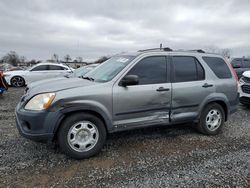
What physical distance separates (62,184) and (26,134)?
986 millimetres

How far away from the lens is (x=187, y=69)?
164 inches

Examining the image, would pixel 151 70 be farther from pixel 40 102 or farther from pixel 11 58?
pixel 11 58

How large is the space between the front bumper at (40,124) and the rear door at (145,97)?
3.20 feet

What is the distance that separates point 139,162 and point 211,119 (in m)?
2.11

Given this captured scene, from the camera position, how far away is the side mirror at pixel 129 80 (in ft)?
11.1

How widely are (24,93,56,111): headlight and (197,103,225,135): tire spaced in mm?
3027

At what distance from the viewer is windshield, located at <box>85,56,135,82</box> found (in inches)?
144

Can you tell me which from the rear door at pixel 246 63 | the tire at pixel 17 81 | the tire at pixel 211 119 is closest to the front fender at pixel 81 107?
the tire at pixel 211 119

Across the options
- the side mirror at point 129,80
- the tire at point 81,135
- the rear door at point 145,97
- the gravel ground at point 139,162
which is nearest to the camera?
the gravel ground at point 139,162

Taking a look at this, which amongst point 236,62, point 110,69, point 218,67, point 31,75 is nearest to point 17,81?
point 31,75

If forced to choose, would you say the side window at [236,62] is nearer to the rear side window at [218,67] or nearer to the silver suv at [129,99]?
the rear side window at [218,67]

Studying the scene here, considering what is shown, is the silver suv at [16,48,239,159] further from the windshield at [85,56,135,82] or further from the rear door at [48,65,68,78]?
the rear door at [48,65,68,78]

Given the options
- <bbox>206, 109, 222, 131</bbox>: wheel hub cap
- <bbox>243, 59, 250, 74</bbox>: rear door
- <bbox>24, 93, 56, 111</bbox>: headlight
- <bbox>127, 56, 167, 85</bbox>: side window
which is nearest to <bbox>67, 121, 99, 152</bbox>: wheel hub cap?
<bbox>24, 93, 56, 111</bbox>: headlight

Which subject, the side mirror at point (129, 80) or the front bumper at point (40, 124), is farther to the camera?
the side mirror at point (129, 80)
